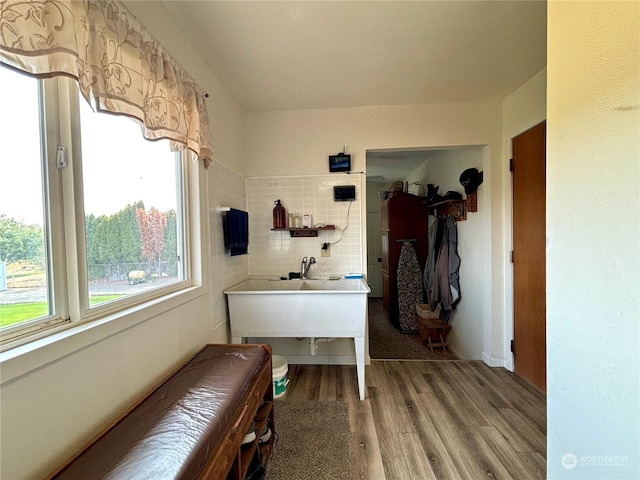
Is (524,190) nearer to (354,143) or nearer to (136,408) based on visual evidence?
(354,143)

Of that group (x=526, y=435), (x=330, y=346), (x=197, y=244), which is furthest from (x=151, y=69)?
(x=526, y=435)

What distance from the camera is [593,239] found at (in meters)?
0.73

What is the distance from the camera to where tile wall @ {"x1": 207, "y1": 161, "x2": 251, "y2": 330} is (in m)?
1.83

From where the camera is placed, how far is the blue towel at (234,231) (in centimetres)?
199

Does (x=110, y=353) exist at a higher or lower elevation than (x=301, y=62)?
lower

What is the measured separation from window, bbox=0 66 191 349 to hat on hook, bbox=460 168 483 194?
2755 millimetres

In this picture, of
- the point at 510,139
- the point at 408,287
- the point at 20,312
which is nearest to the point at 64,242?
the point at 20,312

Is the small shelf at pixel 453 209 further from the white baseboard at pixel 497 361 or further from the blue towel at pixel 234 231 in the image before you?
the blue towel at pixel 234 231

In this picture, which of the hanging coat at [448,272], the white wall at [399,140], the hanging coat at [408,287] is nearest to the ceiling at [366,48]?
the white wall at [399,140]

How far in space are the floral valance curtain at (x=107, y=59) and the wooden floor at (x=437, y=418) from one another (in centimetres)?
201

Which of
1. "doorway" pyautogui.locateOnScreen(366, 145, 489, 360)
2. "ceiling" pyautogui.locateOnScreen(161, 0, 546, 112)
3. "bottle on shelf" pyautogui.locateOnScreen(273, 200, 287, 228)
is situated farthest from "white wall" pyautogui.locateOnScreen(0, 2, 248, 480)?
"doorway" pyautogui.locateOnScreen(366, 145, 489, 360)

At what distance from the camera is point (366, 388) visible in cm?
209

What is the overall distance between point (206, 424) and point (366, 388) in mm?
1562

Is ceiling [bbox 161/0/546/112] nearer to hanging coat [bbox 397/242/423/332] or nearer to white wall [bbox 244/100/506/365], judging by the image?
white wall [bbox 244/100/506/365]
